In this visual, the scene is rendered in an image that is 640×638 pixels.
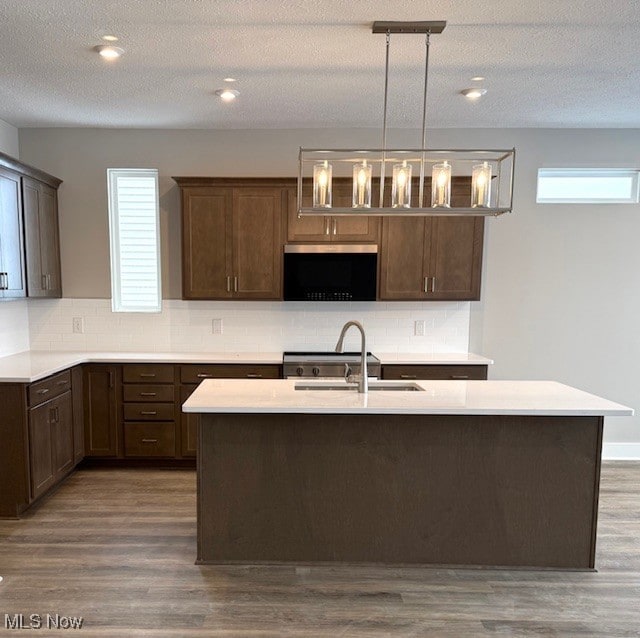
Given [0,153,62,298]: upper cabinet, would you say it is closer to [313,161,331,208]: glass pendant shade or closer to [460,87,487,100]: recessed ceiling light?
[313,161,331,208]: glass pendant shade

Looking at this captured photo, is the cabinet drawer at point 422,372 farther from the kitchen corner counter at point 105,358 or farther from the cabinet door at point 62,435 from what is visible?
the cabinet door at point 62,435

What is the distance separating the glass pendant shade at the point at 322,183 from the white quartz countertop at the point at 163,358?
180cm

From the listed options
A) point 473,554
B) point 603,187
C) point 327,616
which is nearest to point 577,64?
point 603,187

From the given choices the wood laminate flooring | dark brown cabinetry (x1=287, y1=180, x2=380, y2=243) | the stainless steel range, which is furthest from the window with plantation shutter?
the wood laminate flooring

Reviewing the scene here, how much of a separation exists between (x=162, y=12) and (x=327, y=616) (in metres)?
2.98

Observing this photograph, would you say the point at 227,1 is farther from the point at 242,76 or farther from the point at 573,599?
the point at 573,599

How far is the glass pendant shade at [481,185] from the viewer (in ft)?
7.39

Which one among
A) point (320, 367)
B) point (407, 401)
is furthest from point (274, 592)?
point (320, 367)

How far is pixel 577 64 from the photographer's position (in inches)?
109

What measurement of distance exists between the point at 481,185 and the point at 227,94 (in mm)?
1994

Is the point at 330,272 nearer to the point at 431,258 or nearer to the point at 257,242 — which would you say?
the point at 257,242

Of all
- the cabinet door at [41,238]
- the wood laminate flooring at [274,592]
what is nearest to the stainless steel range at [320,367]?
the wood laminate flooring at [274,592]

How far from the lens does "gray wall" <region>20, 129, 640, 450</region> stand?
414 centimetres

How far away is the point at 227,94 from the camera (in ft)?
10.7
